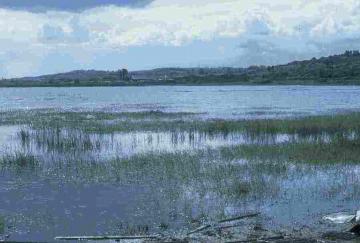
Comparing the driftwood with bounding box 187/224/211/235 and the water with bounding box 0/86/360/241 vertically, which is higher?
the driftwood with bounding box 187/224/211/235

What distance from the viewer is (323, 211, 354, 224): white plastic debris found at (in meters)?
16.4

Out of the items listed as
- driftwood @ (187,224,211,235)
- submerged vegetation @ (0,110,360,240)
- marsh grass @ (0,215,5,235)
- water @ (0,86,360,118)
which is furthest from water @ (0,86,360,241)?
water @ (0,86,360,118)

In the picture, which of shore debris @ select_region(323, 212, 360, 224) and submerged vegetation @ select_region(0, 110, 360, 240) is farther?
submerged vegetation @ select_region(0, 110, 360, 240)

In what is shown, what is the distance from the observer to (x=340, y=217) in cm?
1691

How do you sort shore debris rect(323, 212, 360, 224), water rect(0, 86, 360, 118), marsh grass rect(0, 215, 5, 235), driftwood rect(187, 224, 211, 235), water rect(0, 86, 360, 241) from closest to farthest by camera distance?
driftwood rect(187, 224, 211, 235)
shore debris rect(323, 212, 360, 224)
marsh grass rect(0, 215, 5, 235)
water rect(0, 86, 360, 241)
water rect(0, 86, 360, 118)

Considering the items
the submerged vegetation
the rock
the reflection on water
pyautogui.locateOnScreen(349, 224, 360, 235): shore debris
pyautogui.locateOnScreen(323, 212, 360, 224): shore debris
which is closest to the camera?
the rock

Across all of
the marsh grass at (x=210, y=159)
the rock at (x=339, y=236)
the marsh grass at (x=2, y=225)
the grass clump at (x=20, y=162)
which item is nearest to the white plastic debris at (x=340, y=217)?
the rock at (x=339, y=236)

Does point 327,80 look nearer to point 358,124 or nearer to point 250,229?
point 358,124

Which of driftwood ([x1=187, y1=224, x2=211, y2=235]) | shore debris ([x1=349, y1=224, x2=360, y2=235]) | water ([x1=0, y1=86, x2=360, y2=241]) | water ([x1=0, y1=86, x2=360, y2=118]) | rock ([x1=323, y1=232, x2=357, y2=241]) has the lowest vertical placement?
water ([x1=0, y1=86, x2=360, y2=118])

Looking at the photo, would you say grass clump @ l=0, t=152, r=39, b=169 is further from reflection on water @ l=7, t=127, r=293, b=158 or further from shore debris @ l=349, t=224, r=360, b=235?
shore debris @ l=349, t=224, r=360, b=235

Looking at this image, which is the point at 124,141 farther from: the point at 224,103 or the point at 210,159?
the point at 224,103

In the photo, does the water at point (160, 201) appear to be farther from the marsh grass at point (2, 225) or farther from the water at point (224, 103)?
the water at point (224, 103)

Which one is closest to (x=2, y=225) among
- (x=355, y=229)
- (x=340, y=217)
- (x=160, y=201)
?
(x=160, y=201)

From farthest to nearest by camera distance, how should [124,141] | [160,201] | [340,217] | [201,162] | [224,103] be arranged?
[224,103] → [124,141] → [201,162] → [160,201] → [340,217]
